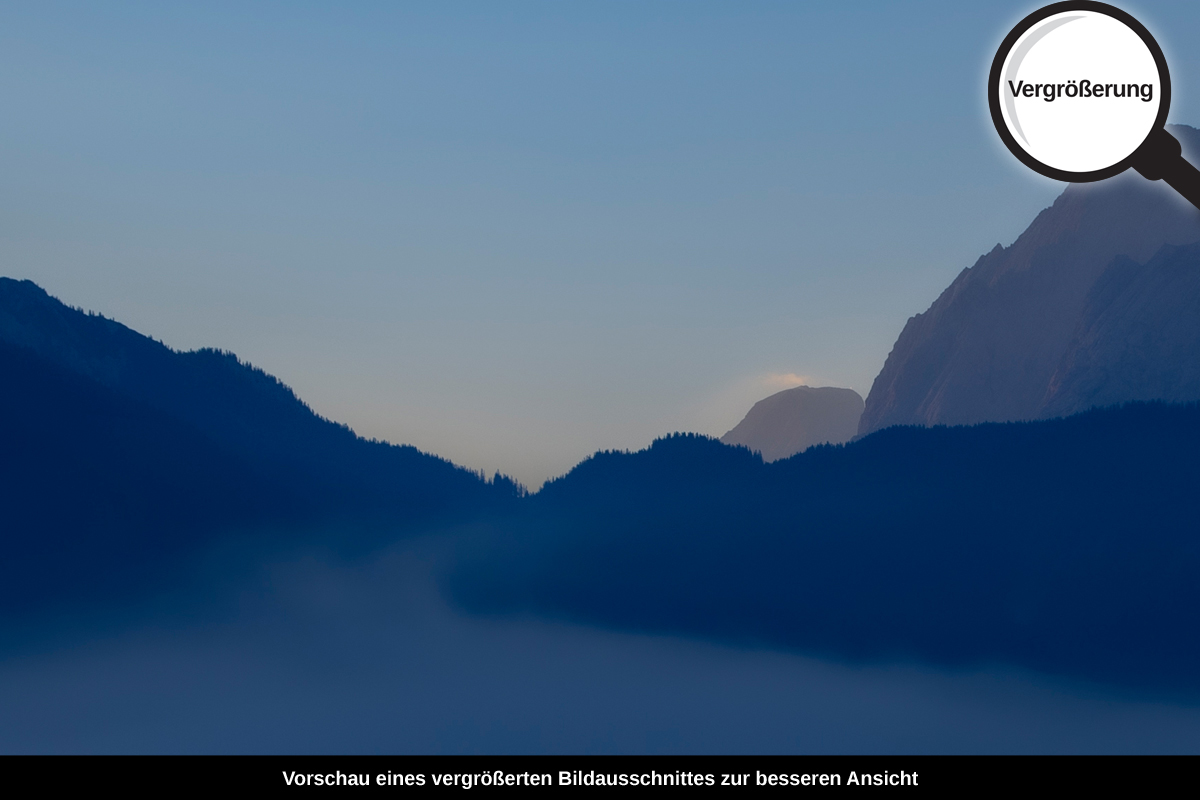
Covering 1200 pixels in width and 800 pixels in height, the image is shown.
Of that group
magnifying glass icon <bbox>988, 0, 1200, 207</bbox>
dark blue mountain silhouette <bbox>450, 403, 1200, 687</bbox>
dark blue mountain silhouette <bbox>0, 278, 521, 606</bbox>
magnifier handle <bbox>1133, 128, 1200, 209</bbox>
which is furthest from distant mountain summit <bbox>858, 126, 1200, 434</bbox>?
magnifier handle <bbox>1133, 128, 1200, 209</bbox>

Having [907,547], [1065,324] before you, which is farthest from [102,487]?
[1065,324]

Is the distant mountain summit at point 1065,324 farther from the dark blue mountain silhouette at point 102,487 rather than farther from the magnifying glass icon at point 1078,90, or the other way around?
the magnifying glass icon at point 1078,90

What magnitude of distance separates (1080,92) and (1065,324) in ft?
571

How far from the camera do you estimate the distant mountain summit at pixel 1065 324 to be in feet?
379

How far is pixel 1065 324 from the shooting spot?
152750 millimetres

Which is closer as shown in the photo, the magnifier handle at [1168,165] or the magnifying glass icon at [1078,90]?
the magnifier handle at [1168,165]

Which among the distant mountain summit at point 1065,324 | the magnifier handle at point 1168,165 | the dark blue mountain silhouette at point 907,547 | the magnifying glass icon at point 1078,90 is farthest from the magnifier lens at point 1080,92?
the distant mountain summit at point 1065,324

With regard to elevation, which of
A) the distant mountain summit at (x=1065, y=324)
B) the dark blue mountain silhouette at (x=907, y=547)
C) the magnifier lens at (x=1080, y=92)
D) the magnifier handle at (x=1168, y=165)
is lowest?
the magnifier handle at (x=1168, y=165)

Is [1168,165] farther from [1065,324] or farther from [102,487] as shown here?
[102,487]

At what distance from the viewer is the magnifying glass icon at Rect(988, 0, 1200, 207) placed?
443cm

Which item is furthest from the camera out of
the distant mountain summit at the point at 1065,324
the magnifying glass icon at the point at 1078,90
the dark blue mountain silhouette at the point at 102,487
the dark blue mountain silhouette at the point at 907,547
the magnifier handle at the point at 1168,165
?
the dark blue mountain silhouette at the point at 102,487

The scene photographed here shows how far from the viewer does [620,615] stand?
140000 mm
